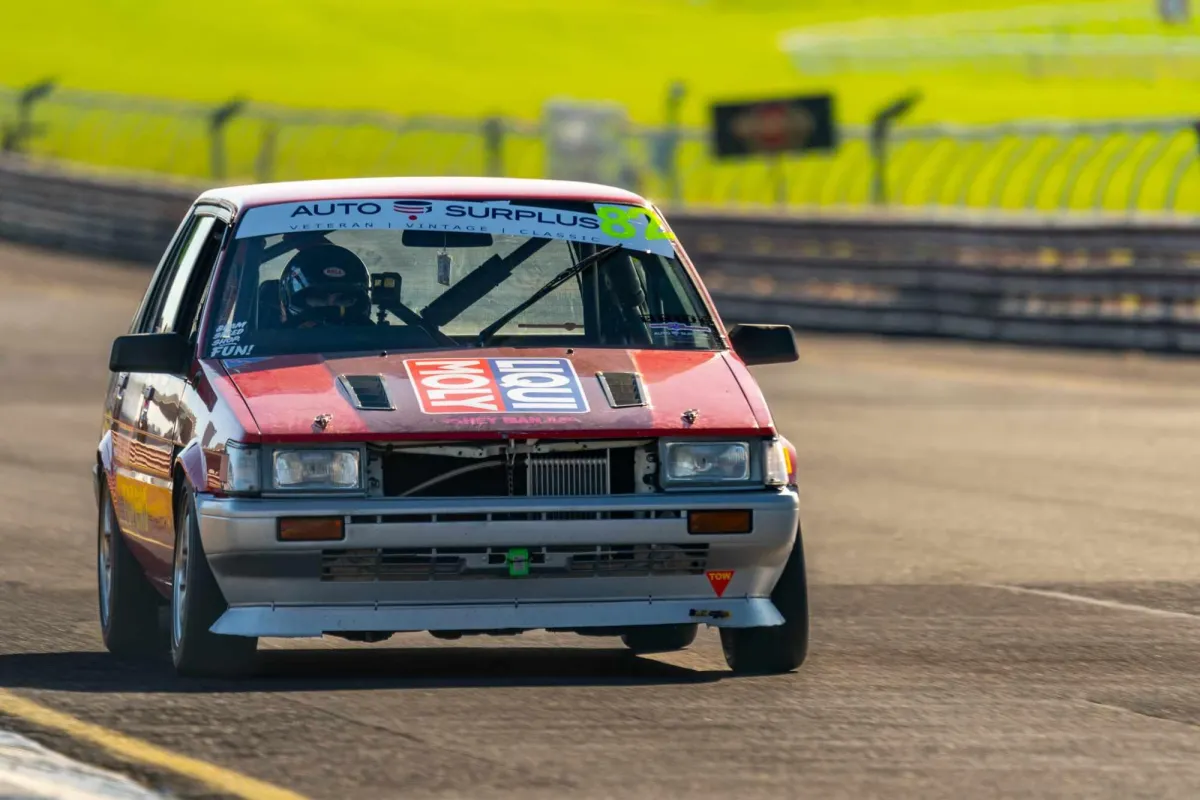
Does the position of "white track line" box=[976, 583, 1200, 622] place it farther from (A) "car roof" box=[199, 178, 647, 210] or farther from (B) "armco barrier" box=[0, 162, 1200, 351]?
(B) "armco barrier" box=[0, 162, 1200, 351]

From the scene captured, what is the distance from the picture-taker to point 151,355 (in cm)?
859

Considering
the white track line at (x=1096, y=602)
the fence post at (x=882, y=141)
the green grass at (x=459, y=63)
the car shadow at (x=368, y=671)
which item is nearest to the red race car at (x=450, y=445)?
the car shadow at (x=368, y=671)

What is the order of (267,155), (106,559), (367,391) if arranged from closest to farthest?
(367,391) < (106,559) < (267,155)

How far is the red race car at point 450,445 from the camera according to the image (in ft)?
25.6

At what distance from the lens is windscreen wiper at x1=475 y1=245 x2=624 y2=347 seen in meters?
8.70

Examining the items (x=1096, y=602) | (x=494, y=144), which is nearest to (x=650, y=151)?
(x=494, y=144)

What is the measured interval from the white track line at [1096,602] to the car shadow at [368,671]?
2264 millimetres

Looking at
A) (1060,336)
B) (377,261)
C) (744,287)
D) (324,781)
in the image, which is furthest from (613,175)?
(324,781)

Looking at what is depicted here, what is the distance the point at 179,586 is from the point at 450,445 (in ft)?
3.42

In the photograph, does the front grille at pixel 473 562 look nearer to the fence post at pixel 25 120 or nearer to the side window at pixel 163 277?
the side window at pixel 163 277

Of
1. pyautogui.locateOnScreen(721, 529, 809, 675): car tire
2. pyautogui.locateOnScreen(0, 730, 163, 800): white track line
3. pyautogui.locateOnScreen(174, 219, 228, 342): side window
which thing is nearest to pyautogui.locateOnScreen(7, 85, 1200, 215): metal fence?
pyautogui.locateOnScreen(174, 219, 228, 342): side window

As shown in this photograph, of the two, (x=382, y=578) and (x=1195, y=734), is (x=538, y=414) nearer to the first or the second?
(x=382, y=578)

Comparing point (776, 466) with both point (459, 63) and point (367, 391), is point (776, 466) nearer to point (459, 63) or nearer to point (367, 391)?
point (367, 391)

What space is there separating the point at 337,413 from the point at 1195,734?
255cm
